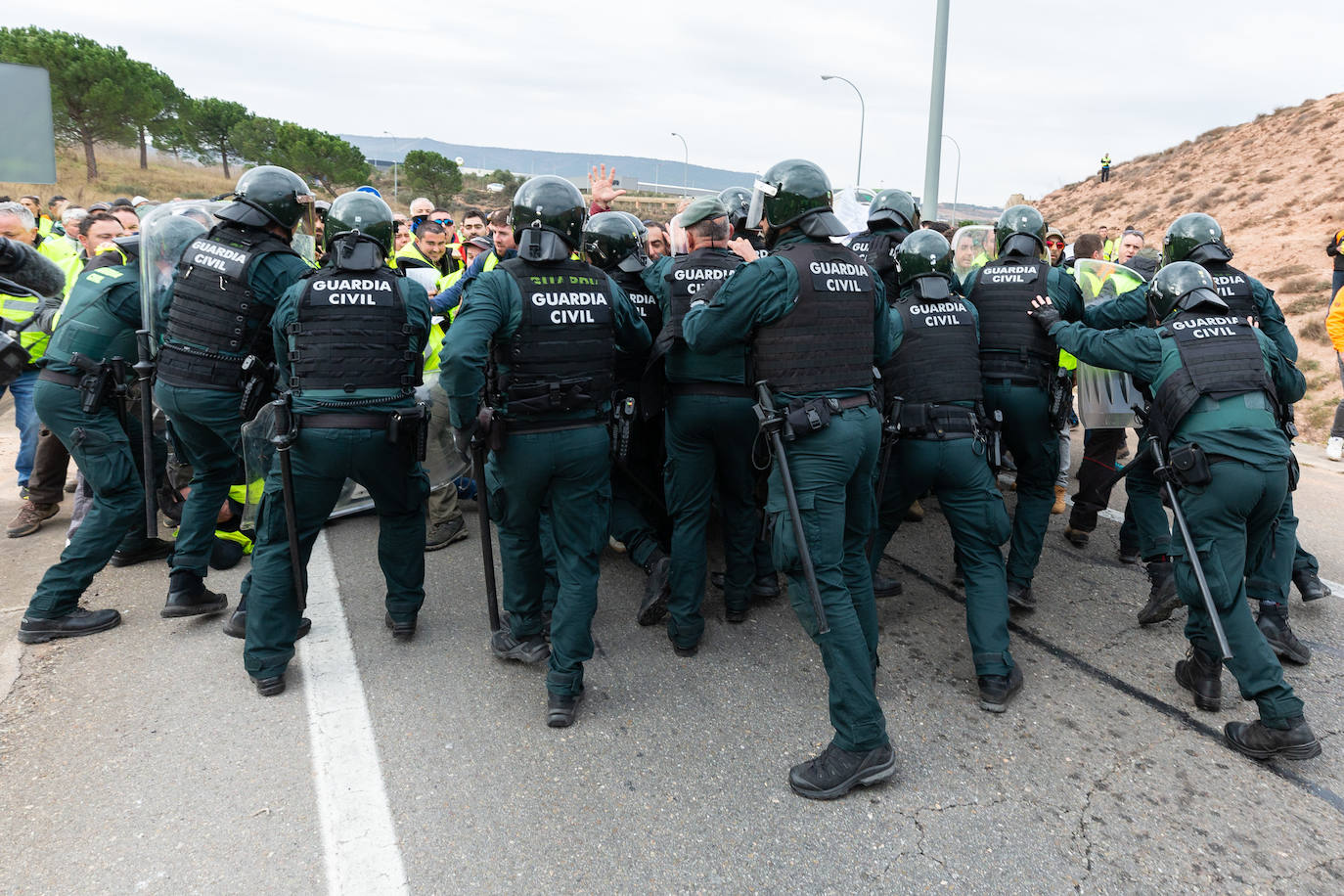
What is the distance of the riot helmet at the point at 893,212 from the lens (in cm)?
527

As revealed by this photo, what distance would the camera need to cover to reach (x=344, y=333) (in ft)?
11.4

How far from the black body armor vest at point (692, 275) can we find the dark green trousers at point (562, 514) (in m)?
0.74

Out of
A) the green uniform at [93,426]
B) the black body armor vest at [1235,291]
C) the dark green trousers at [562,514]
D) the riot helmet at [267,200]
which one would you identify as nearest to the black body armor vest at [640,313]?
the dark green trousers at [562,514]

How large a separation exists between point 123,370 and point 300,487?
64.0 inches

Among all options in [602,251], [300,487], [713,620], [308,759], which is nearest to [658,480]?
[713,620]

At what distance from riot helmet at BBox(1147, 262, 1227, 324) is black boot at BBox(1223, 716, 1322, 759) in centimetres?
166

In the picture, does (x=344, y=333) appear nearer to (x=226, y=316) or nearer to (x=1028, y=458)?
(x=226, y=316)

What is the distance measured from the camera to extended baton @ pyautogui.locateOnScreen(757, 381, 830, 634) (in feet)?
9.69

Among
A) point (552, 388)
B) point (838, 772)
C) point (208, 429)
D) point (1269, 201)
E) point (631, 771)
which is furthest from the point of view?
point (1269, 201)

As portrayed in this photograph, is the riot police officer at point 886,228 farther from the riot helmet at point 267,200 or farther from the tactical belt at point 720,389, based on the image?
the riot helmet at point 267,200

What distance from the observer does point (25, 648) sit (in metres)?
3.85

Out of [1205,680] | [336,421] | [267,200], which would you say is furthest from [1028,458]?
[267,200]

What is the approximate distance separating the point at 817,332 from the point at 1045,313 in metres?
1.63

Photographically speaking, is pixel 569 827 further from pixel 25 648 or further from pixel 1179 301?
pixel 1179 301
